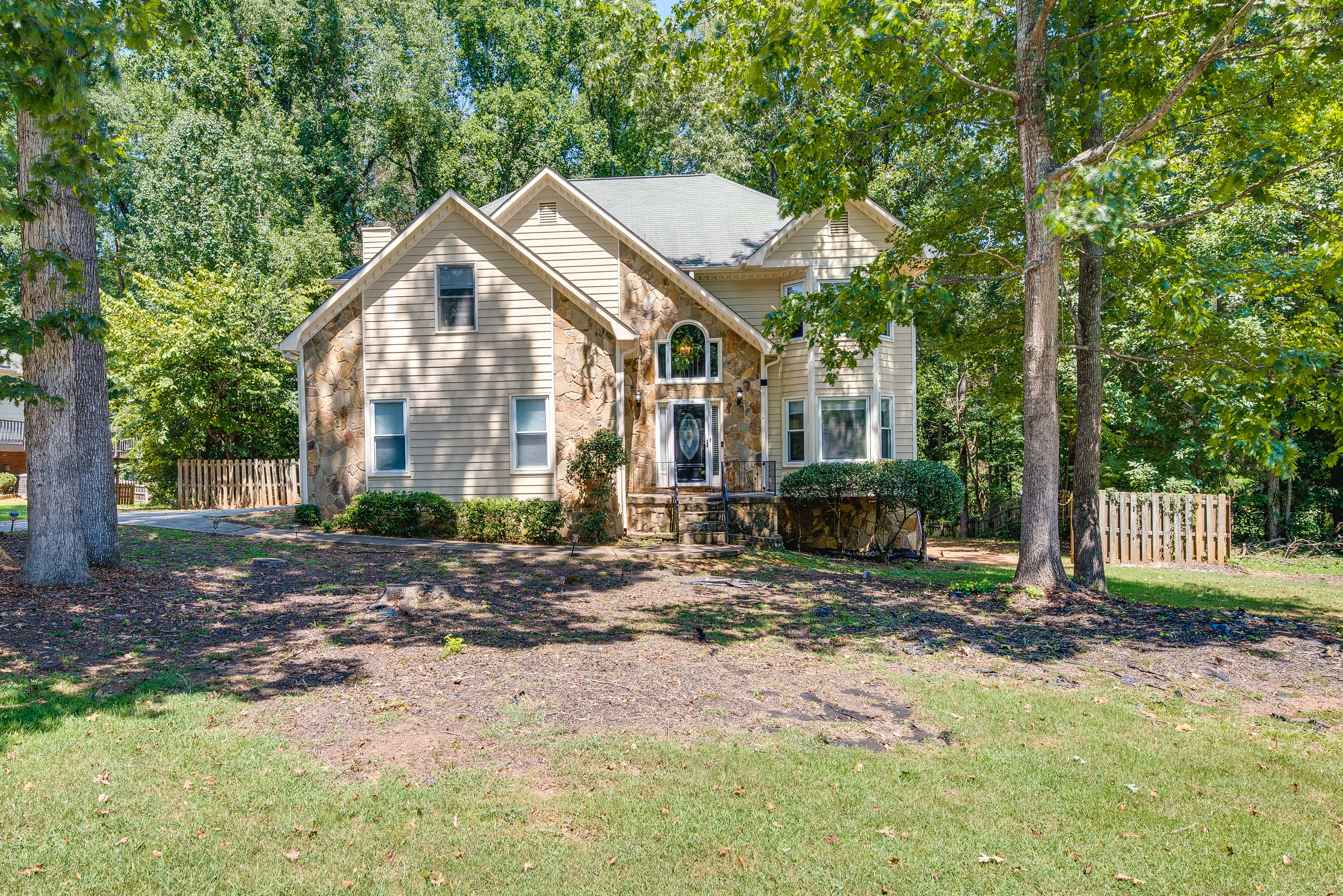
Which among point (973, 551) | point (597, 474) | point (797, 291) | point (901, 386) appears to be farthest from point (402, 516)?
Result: point (973, 551)

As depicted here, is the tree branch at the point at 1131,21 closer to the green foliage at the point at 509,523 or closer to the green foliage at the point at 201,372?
the green foliage at the point at 509,523

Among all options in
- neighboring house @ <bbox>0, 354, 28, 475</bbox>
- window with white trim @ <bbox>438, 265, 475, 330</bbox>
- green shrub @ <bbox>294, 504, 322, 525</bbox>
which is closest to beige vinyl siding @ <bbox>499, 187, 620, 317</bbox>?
window with white trim @ <bbox>438, 265, 475, 330</bbox>

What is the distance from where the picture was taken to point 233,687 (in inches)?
214

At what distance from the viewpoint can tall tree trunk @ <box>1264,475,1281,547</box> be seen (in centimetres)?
1802

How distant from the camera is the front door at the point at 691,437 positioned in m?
17.6

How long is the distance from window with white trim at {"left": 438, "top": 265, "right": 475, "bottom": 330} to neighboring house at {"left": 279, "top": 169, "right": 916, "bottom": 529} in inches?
1.3

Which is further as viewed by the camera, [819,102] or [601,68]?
[601,68]

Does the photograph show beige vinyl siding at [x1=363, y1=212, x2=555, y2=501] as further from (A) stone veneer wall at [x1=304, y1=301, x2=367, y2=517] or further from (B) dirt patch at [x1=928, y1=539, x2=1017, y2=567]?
(B) dirt patch at [x1=928, y1=539, x2=1017, y2=567]

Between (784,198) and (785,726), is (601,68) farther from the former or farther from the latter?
(785,726)

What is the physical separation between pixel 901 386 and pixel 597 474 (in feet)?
26.8

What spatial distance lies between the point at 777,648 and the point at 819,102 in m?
7.96

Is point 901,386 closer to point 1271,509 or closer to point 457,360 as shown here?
point 1271,509

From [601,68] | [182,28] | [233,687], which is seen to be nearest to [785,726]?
[233,687]

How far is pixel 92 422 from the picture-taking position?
8555 millimetres
